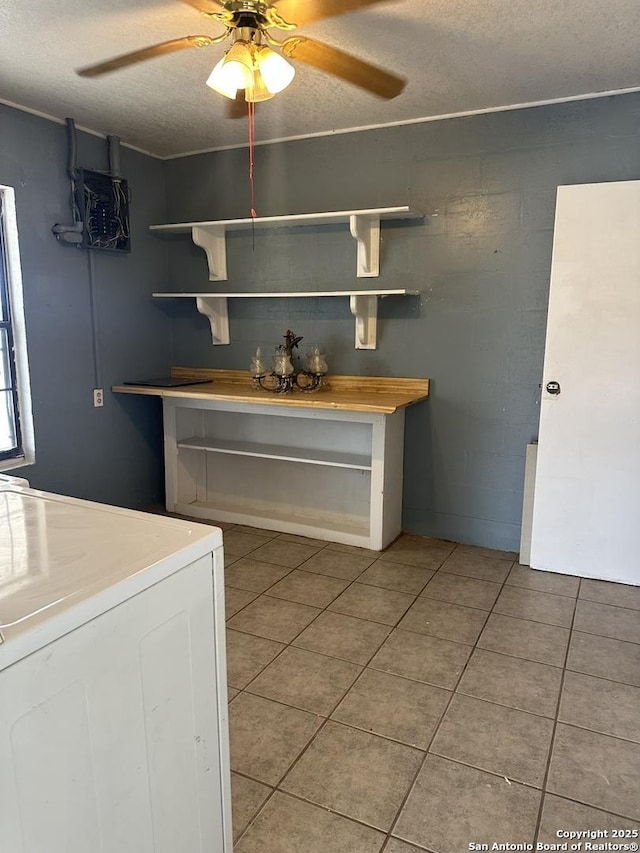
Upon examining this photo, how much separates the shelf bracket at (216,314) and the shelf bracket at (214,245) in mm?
180

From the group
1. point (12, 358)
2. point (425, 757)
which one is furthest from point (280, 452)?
point (425, 757)

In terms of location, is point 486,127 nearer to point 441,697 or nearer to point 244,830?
point 441,697

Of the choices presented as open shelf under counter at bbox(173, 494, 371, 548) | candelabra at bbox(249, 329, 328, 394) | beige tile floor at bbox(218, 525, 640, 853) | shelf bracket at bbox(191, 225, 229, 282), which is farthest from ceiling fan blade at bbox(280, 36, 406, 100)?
open shelf under counter at bbox(173, 494, 371, 548)

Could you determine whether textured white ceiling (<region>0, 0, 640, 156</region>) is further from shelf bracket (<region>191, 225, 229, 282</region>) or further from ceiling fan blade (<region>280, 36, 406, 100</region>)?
shelf bracket (<region>191, 225, 229, 282</region>)

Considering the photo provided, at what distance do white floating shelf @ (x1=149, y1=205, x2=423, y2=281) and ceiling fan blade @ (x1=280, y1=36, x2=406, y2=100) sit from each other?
0.86 metres

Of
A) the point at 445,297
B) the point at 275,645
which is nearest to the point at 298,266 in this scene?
the point at 445,297

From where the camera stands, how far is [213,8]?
5.82 feet

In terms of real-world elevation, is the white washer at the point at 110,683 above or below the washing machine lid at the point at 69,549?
below

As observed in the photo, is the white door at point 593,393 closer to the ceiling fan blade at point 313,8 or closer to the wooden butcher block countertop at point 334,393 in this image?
the wooden butcher block countertop at point 334,393

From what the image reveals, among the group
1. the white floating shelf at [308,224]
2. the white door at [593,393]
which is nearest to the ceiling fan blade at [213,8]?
the white floating shelf at [308,224]

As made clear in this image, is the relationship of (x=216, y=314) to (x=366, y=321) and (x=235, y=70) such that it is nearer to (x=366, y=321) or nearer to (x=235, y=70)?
(x=366, y=321)

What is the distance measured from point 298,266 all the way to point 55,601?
304 centimetres

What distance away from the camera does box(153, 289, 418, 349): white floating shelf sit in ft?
10.5

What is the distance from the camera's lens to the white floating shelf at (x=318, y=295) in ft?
10.5
